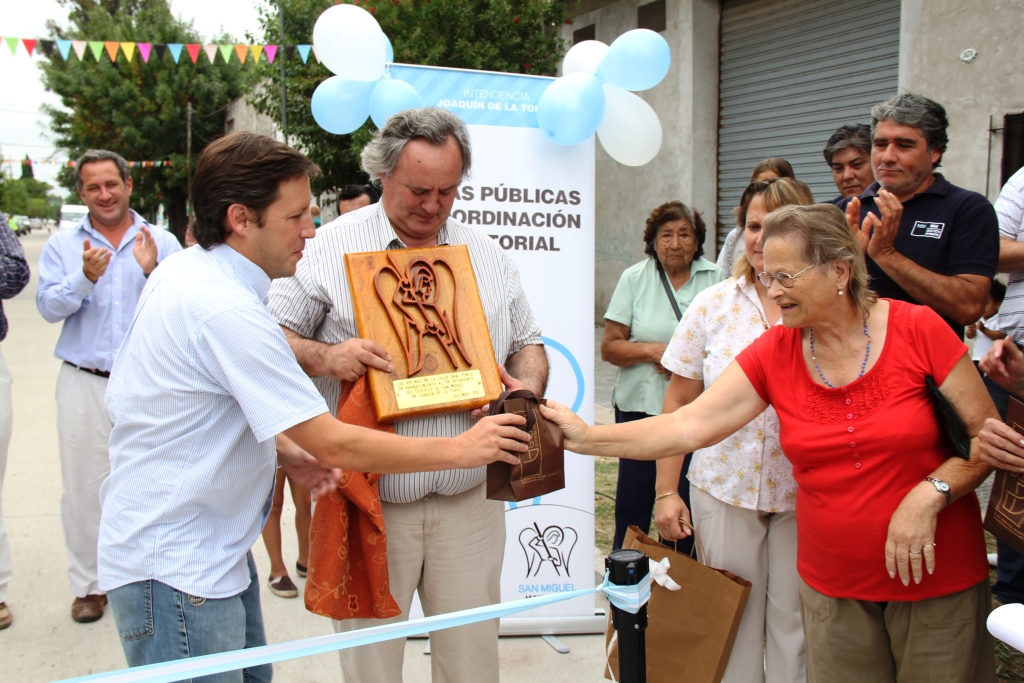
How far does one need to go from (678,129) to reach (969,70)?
4.33m

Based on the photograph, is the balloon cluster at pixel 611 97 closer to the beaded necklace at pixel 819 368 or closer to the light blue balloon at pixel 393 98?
the light blue balloon at pixel 393 98

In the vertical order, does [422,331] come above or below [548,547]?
above

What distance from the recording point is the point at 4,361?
12.7 feet

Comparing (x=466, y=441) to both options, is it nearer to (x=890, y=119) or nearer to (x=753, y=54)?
(x=890, y=119)

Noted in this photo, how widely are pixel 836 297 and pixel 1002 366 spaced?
746mm

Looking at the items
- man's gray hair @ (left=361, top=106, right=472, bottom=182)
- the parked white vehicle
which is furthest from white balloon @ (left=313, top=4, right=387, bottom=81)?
the parked white vehicle

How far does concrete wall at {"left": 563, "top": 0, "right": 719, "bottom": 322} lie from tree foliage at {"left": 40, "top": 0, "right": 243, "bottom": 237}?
63.6 feet

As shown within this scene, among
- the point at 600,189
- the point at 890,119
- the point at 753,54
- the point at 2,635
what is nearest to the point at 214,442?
the point at 890,119

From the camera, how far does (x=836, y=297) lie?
2.25 meters

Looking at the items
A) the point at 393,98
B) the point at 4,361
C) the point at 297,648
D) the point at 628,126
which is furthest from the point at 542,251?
the point at 4,361

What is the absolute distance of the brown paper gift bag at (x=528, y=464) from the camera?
7.07 ft

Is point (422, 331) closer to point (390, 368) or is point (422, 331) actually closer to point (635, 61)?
point (390, 368)

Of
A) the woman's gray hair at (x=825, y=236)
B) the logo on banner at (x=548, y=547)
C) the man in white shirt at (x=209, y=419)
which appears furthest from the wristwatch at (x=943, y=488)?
the logo on banner at (x=548, y=547)

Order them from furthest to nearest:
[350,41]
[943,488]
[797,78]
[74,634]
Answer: [797,78], [74,634], [350,41], [943,488]
